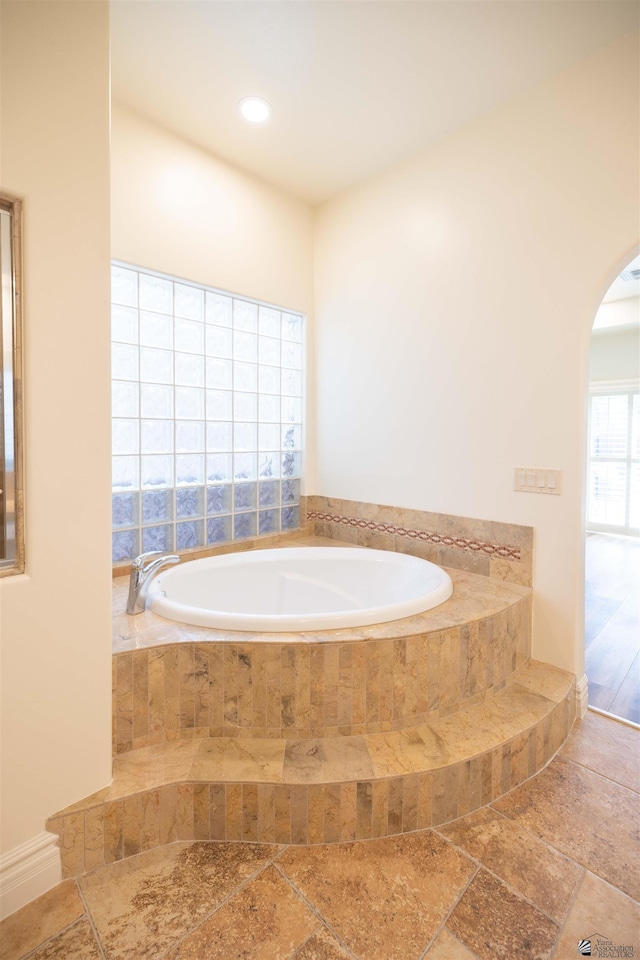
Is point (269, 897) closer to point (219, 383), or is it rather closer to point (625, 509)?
point (219, 383)

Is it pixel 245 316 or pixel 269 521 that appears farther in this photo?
pixel 269 521

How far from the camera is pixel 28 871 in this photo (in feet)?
3.95

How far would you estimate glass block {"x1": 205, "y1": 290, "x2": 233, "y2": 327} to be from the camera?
2680 millimetres

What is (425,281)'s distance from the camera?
102 inches

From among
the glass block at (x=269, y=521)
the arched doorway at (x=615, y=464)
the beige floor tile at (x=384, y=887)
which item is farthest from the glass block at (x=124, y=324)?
the arched doorway at (x=615, y=464)

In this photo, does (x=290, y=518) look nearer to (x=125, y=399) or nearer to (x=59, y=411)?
(x=125, y=399)

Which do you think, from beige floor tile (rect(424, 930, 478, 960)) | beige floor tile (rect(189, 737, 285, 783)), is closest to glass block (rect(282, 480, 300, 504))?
beige floor tile (rect(189, 737, 285, 783))

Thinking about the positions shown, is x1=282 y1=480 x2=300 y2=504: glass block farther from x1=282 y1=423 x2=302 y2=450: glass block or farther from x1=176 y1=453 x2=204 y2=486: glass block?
x1=176 y1=453 x2=204 y2=486: glass block

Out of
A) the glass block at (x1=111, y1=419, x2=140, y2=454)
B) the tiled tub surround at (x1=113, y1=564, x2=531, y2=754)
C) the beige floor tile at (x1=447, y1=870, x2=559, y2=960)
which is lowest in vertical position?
the beige floor tile at (x1=447, y1=870, x2=559, y2=960)

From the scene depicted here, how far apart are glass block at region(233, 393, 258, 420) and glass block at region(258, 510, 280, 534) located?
0.64m

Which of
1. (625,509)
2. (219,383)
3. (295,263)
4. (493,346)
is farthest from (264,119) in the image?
(625,509)

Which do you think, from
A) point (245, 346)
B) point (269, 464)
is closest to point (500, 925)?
point (269, 464)

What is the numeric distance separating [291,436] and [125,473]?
121 cm

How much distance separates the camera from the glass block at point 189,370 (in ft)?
8.34
